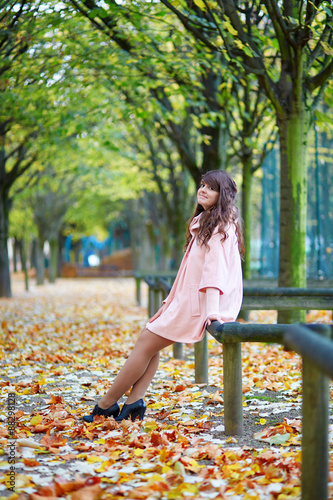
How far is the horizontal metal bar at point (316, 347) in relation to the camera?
6.89ft

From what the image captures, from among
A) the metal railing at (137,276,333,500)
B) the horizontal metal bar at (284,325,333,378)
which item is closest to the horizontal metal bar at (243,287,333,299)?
the metal railing at (137,276,333,500)

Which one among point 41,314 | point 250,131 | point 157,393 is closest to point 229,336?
point 157,393

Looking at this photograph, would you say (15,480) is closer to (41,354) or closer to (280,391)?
(280,391)

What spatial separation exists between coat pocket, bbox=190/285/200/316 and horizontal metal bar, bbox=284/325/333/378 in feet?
4.61

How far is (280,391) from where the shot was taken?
17.6 ft

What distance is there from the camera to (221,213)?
409 centimetres

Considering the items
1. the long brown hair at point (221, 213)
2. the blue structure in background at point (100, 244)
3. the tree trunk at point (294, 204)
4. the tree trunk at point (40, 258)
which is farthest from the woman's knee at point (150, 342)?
the blue structure in background at point (100, 244)

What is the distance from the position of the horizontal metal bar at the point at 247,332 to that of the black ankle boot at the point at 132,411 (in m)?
0.95

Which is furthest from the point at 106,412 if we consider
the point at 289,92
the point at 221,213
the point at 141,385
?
the point at 289,92

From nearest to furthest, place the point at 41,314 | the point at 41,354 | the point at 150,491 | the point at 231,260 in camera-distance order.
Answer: the point at 150,491
the point at 231,260
the point at 41,354
the point at 41,314

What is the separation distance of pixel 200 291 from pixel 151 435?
1.02m

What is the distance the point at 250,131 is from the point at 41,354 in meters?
5.84

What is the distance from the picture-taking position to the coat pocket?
13.0ft

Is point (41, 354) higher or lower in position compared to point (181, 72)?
lower
